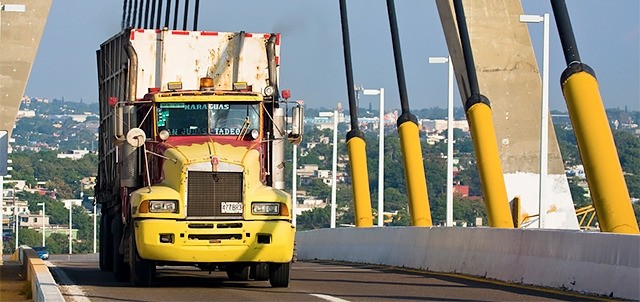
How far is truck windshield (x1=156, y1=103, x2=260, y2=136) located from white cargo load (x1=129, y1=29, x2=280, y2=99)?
198 cm

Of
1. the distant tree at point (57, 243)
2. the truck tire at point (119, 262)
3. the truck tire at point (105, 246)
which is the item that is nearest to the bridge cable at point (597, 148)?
the truck tire at point (119, 262)

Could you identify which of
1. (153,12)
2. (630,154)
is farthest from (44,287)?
(630,154)

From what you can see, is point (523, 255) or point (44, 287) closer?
point (44, 287)

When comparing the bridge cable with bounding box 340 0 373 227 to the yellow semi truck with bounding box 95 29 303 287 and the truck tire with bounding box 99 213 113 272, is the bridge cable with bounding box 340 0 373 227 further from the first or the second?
the yellow semi truck with bounding box 95 29 303 287

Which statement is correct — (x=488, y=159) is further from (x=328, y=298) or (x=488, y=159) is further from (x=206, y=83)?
(x=328, y=298)

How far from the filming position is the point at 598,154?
2339 cm

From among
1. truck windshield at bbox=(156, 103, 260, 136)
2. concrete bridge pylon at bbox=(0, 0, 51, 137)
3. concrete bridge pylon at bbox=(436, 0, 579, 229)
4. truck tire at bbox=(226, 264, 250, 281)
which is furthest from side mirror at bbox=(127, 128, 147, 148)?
concrete bridge pylon at bbox=(0, 0, 51, 137)

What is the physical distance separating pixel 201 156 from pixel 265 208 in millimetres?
1090

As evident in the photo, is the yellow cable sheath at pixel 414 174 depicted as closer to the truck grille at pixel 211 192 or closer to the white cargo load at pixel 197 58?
the white cargo load at pixel 197 58

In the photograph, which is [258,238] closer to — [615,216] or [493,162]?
[615,216]

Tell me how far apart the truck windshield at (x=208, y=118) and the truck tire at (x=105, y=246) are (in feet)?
16.9

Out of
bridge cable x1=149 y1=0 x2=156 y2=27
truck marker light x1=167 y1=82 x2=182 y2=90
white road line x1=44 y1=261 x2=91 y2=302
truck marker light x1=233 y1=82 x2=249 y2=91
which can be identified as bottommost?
white road line x1=44 y1=261 x2=91 y2=302

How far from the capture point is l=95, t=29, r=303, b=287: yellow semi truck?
69.7 ft

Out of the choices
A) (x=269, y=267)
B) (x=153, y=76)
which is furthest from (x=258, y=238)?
(x=153, y=76)
